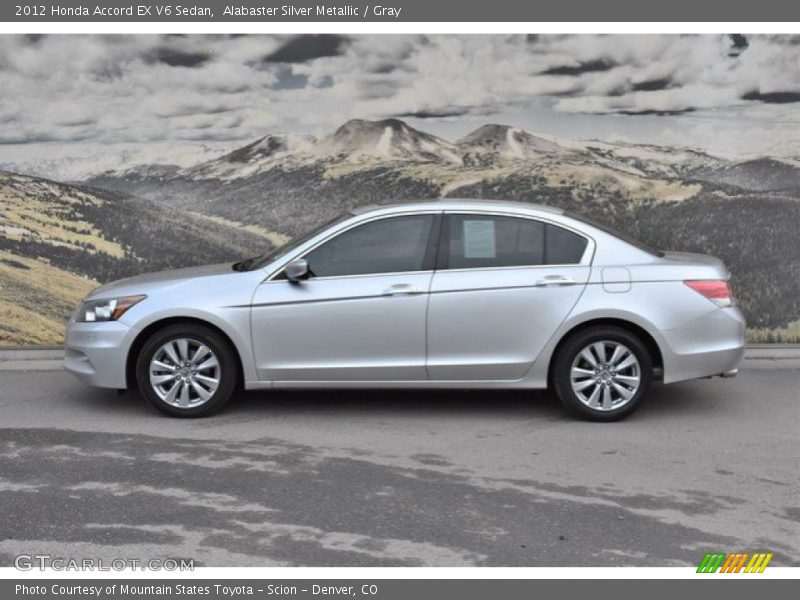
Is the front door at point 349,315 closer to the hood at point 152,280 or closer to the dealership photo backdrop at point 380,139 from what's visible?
the hood at point 152,280

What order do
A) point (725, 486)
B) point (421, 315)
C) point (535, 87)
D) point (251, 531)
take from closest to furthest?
1. point (251, 531)
2. point (725, 486)
3. point (421, 315)
4. point (535, 87)

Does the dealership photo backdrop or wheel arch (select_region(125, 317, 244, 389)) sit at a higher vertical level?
the dealership photo backdrop

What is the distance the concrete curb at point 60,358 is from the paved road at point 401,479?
120 cm

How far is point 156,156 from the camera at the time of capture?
435 inches

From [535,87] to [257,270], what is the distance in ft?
14.5

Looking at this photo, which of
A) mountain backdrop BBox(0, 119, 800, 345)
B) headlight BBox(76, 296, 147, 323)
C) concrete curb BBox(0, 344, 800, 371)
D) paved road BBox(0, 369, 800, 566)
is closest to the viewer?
paved road BBox(0, 369, 800, 566)

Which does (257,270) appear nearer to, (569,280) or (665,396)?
(569,280)

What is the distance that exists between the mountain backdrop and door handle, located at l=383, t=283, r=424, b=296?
389cm

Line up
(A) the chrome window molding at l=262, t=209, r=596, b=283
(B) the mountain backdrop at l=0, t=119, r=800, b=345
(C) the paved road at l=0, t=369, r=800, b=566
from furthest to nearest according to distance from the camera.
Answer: (B) the mountain backdrop at l=0, t=119, r=800, b=345 → (A) the chrome window molding at l=262, t=209, r=596, b=283 → (C) the paved road at l=0, t=369, r=800, b=566

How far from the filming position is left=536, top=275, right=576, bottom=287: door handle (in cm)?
742

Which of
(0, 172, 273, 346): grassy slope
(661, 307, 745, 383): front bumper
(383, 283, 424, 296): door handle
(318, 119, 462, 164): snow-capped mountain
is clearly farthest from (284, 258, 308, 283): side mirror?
(318, 119, 462, 164): snow-capped mountain

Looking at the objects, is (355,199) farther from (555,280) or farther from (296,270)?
(555,280)

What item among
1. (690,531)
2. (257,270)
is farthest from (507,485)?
(257,270)

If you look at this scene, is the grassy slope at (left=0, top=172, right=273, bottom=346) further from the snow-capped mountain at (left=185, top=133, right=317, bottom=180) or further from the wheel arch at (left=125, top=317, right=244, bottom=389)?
the wheel arch at (left=125, top=317, right=244, bottom=389)
